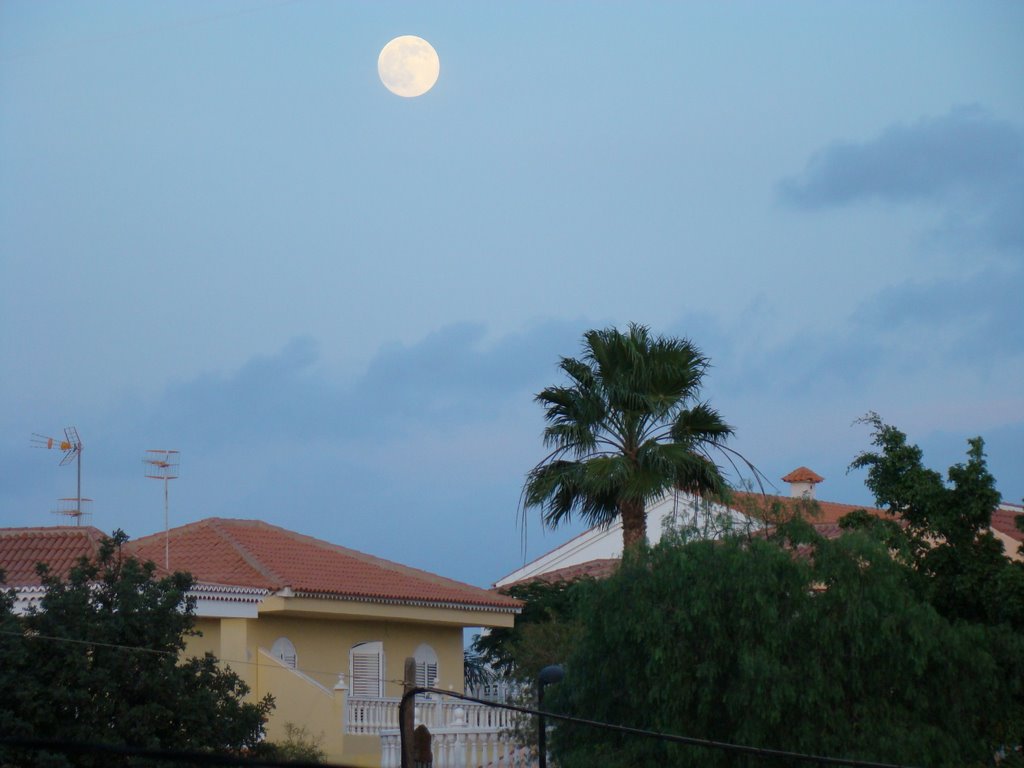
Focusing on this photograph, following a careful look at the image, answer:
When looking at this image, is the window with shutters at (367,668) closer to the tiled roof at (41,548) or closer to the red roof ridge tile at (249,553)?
the red roof ridge tile at (249,553)

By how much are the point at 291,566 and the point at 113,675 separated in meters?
10.3

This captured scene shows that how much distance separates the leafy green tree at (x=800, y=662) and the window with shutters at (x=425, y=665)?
36.6ft

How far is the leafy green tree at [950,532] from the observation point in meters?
18.4

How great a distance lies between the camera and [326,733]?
941 inches

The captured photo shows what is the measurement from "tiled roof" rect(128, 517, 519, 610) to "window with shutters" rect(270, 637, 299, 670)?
1316 millimetres

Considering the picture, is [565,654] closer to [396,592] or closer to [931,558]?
[396,592]

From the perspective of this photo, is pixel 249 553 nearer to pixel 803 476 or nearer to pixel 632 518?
pixel 632 518

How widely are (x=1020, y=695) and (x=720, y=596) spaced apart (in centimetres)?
463

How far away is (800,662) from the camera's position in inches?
679

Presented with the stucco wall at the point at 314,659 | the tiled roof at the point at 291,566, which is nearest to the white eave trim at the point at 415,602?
the tiled roof at the point at 291,566

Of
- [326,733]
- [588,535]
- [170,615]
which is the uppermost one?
[588,535]

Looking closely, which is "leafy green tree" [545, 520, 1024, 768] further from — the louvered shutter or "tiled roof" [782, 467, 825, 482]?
"tiled roof" [782, 467, 825, 482]

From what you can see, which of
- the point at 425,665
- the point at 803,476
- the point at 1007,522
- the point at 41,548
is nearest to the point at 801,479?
the point at 803,476

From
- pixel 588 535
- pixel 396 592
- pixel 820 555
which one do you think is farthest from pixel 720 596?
pixel 588 535
